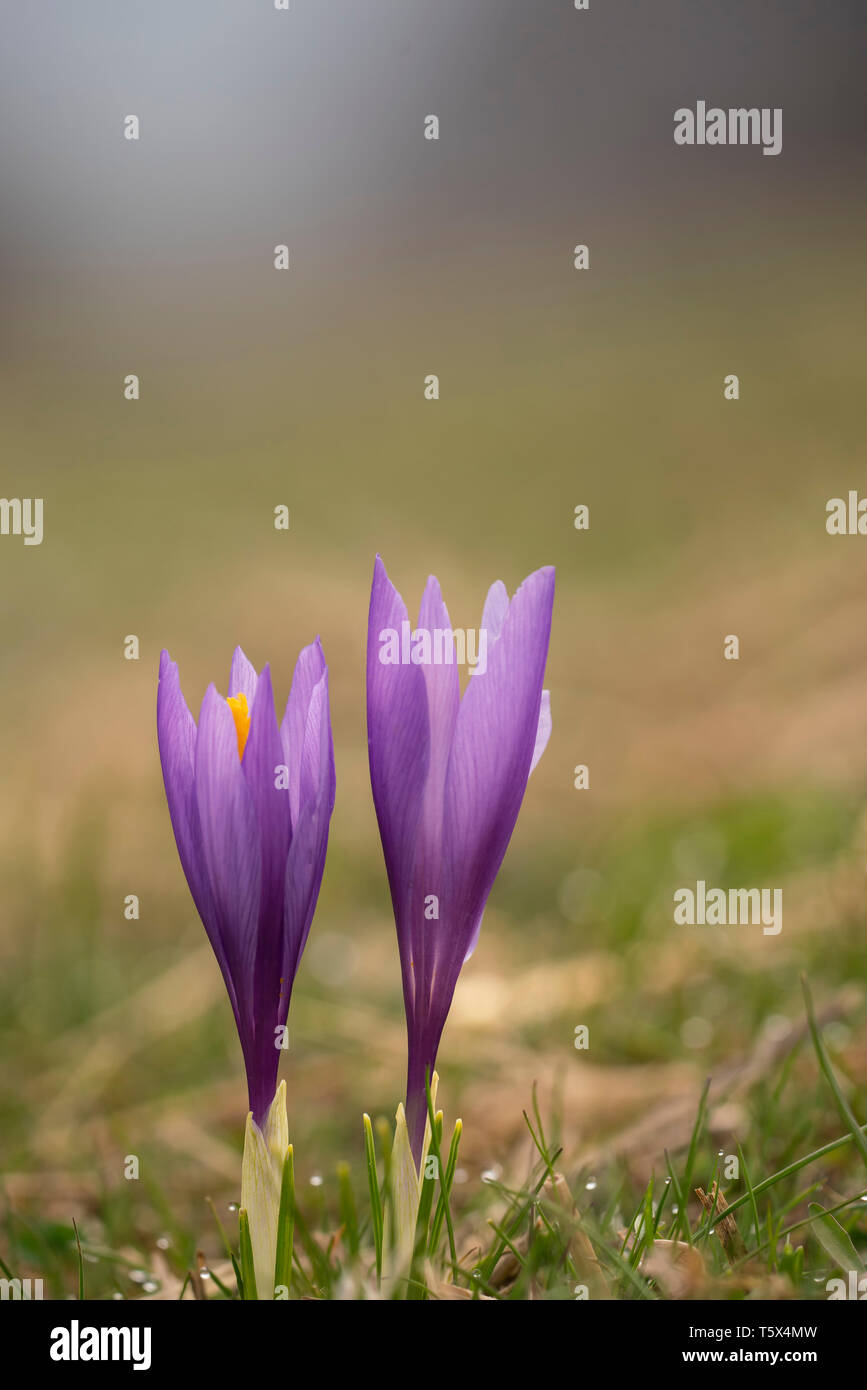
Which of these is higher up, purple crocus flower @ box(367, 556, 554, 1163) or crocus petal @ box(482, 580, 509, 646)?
crocus petal @ box(482, 580, 509, 646)

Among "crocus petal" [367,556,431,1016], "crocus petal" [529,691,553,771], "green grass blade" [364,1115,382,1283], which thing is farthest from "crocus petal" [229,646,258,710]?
"green grass blade" [364,1115,382,1283]

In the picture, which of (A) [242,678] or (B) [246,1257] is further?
(A) [242,678]

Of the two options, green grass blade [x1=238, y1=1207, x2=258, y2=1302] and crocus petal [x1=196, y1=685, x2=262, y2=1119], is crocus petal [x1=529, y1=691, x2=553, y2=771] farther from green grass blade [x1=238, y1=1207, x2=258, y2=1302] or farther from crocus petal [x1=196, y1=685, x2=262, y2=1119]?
green grass blade [x1=238, y1=1207, x2=258, y2=1302]

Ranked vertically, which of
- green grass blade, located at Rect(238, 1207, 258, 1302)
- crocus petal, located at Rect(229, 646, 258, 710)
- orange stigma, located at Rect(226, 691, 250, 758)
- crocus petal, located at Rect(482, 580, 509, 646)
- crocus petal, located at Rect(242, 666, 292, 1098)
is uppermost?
crocus petal, located at Rect(482, 580, 509, 646)

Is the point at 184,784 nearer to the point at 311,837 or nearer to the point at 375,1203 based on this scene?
the point at 311,837

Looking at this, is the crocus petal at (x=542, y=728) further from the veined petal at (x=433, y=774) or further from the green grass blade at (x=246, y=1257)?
the green grass blade at (x=246, y=1257)

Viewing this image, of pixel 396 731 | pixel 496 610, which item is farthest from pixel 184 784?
pixel 496 610

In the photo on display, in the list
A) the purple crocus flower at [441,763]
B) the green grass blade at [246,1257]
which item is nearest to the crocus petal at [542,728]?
the purple crocus flower at [441,763]
